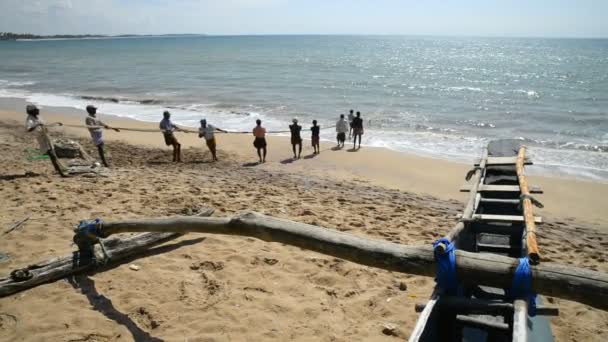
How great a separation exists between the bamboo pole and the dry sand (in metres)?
1.36

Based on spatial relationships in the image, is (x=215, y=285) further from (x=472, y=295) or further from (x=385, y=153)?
(x=385, y=153)

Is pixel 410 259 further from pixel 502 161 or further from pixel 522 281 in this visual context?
pixel 502 161

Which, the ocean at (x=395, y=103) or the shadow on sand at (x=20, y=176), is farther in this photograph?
the ocean at (x=395, y=103)

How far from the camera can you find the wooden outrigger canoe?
2926 millimetres

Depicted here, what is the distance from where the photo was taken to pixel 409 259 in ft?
9.75

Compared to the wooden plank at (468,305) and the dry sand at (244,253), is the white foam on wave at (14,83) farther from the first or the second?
the wooden plank at (468,305)

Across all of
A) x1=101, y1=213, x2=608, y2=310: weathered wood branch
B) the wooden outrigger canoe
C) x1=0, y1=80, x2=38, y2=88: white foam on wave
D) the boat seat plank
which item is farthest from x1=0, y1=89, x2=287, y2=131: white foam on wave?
the boat seat plank

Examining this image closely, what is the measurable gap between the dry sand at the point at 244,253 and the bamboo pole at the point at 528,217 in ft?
4.45

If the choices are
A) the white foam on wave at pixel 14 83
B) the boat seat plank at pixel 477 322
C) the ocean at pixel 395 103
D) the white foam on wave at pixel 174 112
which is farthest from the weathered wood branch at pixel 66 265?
the white foam on wave at pixel 14 83

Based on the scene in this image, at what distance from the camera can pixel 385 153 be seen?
47.3 ft

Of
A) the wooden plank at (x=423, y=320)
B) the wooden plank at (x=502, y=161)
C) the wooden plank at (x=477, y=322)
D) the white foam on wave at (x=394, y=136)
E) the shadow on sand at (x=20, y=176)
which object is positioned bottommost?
the white foam on wave at (x=394, y=136)

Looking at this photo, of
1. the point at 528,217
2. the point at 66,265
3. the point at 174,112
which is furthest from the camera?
the point at 174,112

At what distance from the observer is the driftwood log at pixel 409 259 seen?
2486 mm

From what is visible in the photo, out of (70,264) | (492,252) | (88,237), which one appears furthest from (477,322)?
(70,264)
